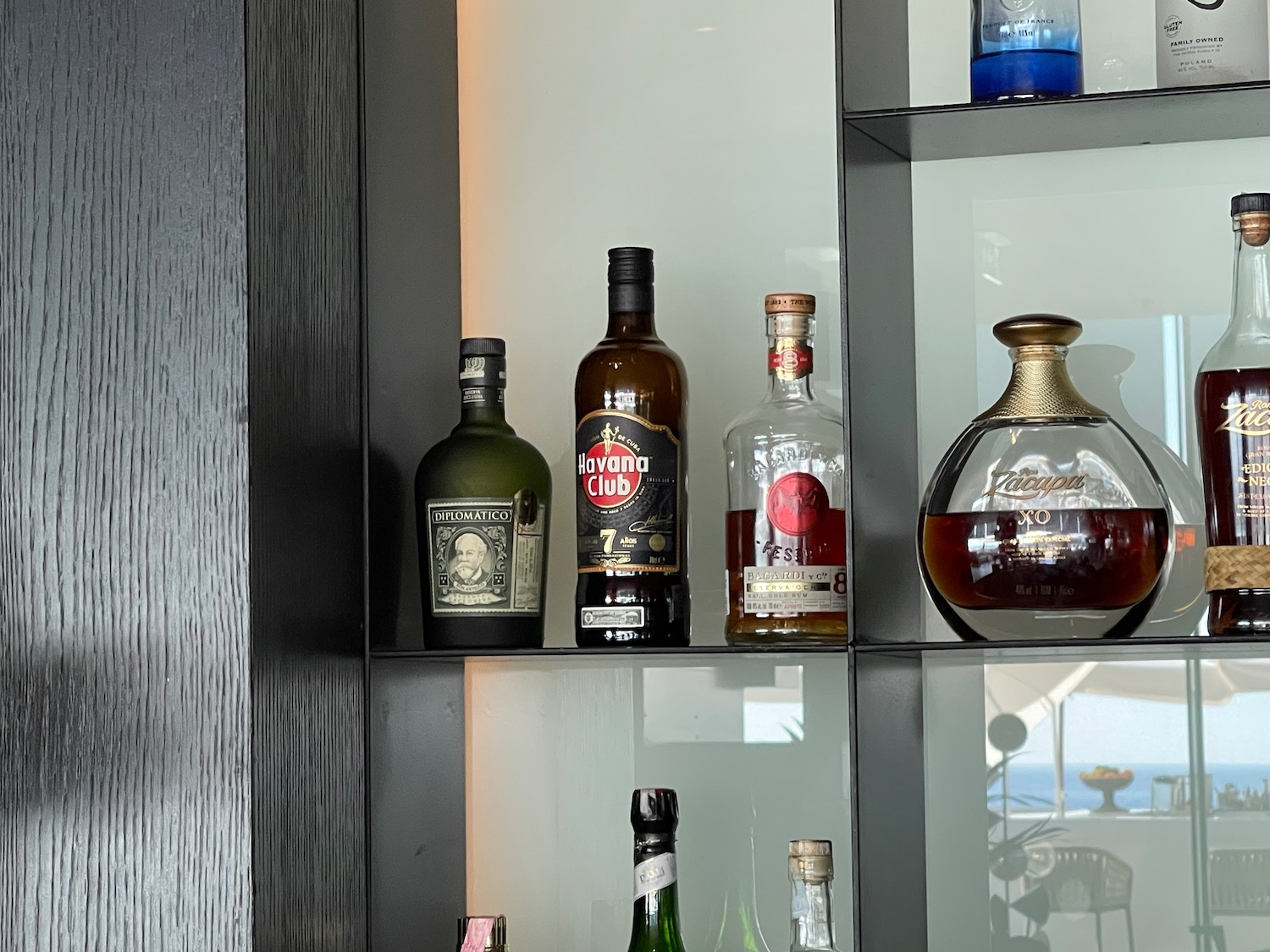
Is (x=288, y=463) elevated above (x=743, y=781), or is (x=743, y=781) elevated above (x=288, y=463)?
(x=288, y=463)

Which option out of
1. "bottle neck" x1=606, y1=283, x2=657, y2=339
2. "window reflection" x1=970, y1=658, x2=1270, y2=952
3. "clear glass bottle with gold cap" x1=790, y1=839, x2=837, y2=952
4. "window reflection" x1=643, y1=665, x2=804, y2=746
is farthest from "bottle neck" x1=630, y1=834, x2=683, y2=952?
"bottle neck" x1=606, y1=283, x2=657, y2=339

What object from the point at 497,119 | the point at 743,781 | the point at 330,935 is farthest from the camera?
the point at 497,119

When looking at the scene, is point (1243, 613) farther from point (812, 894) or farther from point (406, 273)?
point (406, 273)

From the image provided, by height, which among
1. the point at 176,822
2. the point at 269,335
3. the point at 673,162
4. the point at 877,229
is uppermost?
the point at 673,162

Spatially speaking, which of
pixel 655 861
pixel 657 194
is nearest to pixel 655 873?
pixel 655 861

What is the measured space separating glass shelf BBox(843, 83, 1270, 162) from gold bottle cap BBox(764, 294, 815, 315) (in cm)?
15

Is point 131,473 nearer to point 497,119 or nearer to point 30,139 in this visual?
point 30,139

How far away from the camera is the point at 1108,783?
1388 mm

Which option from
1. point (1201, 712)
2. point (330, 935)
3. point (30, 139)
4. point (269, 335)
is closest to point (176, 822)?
point (330, 935)

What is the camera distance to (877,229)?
1.35 meters

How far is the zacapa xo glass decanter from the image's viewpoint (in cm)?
122

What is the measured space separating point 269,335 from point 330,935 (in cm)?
50

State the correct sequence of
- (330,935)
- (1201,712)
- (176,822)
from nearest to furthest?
(176,822), (330,935), (1201,712)

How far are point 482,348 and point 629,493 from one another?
0.20 metres
